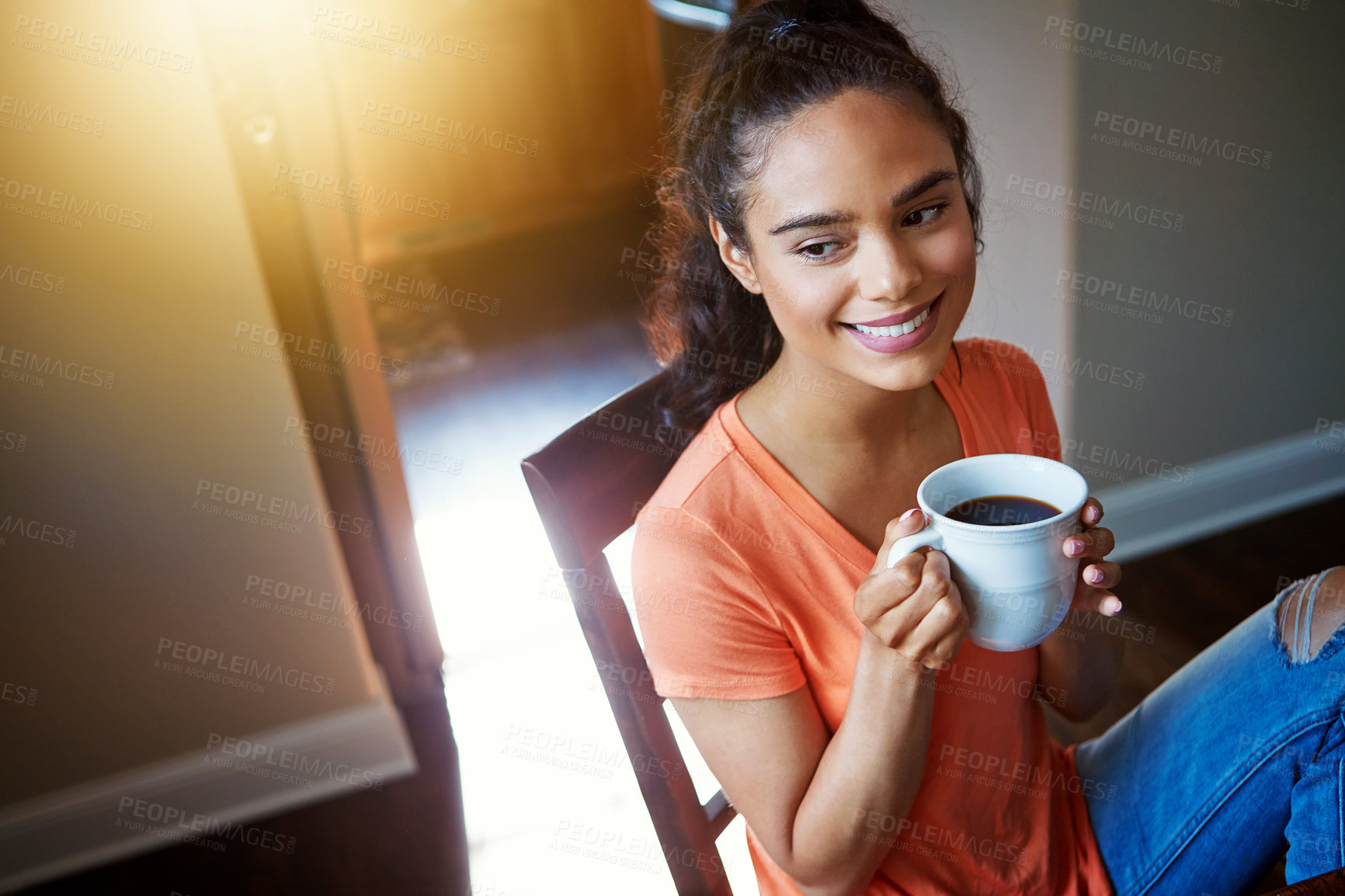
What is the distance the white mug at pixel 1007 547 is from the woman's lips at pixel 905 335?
15 centimetres

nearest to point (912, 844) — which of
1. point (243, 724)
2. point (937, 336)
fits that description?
point (937, 336)

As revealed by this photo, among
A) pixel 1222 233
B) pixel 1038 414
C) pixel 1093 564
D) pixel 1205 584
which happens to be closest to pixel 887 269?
pixel 1093 564

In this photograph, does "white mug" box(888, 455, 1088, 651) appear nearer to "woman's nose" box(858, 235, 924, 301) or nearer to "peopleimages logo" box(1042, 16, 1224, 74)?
"woman's nose" box(858, 235, 924, 301)

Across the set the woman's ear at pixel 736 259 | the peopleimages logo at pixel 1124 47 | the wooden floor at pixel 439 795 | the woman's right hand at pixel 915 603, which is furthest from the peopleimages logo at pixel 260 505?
the peopleimages logo at pixel 1124 47

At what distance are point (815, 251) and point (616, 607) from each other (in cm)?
36

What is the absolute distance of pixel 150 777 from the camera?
6.34 ft

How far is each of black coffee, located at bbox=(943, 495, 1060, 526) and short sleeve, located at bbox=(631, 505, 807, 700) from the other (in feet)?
0.72

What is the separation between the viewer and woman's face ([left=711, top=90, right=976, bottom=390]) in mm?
854

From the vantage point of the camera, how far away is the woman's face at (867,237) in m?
0.85

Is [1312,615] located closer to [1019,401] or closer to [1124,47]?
[1019,401]

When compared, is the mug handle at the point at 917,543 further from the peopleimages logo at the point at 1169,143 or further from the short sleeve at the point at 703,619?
the peopleimages logo at the point at 1169,143

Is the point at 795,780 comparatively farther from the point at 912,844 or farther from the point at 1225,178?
the point at 1225,178

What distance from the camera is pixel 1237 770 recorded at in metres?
0.90

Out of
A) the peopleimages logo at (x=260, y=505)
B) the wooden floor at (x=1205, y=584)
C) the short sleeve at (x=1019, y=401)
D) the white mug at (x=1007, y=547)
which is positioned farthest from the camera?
the wooden floor at (x=1205, y=584)
